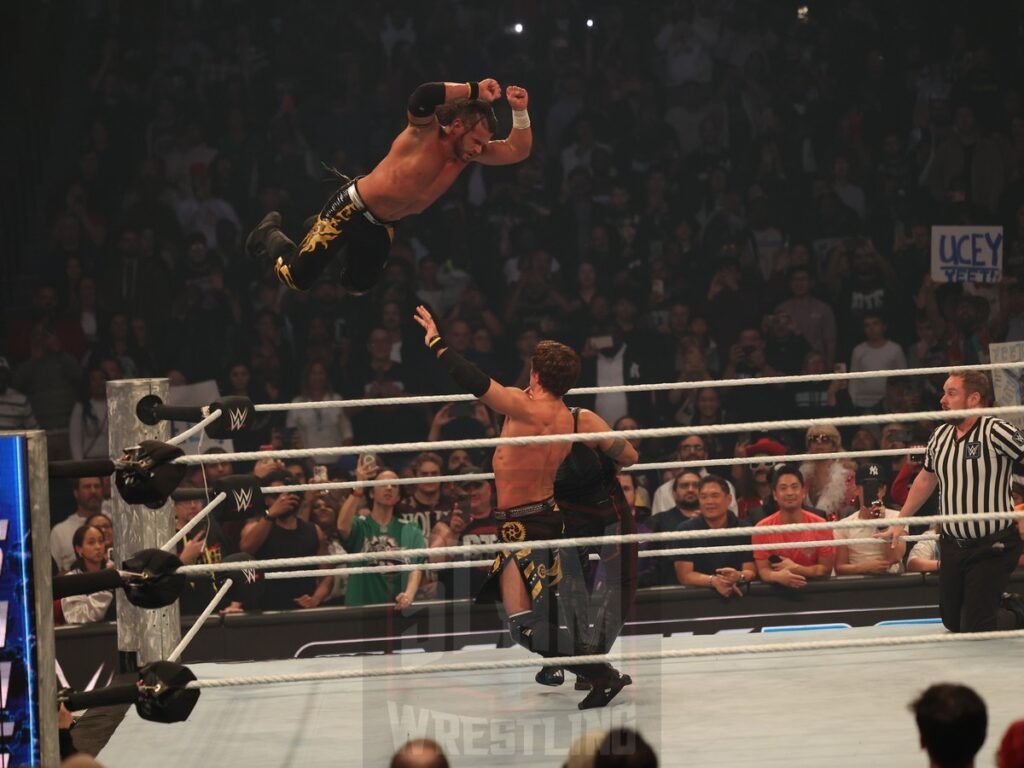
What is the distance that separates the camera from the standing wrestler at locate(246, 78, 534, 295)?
3572 millimetres

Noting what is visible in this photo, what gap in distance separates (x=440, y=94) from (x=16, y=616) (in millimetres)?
1760

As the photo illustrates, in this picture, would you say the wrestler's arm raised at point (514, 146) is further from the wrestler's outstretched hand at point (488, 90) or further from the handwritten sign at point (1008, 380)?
the handwritten sign at point (1008, 380)

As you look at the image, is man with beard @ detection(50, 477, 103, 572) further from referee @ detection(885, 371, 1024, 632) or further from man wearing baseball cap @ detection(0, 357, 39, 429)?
referee @ detection(885, 371, 1024, 632)

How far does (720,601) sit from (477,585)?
0.95m

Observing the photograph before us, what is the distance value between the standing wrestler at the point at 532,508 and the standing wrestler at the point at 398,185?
47cm

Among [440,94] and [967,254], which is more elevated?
[440,94]

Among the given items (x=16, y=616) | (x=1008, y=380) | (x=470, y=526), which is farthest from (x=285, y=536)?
(x=16, y=616)

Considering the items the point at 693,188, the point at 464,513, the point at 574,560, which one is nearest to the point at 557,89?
the point at 693,188

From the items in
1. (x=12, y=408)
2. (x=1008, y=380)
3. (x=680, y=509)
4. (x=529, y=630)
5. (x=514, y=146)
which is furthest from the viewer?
(x=12, y=408)

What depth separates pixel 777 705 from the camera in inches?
124

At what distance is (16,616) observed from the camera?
7.43 feet

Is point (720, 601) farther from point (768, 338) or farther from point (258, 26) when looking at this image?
point (258, 26)

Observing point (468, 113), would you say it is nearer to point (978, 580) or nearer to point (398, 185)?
point (398, 185)

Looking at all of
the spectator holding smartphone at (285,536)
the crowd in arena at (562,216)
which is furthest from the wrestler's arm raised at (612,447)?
the crowd in arena at (562,216)
